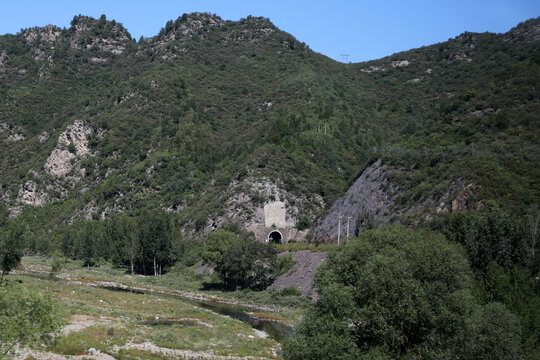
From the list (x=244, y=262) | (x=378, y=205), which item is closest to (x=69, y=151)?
(x=244, y=262)

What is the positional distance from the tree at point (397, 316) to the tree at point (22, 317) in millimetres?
13271

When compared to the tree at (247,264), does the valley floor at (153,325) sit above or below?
below

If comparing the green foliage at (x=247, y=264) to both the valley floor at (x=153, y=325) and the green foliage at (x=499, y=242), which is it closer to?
the valley floor at (x=153, y=325)

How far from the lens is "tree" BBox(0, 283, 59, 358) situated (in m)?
20.8

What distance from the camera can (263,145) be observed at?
12694 centimetres

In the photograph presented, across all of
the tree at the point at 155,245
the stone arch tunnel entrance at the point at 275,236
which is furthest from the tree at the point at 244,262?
the stone arch tunnel entrance at the point at 275,236

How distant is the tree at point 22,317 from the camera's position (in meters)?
20.8

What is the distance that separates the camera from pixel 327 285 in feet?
108

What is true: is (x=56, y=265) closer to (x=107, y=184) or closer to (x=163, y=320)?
(x=163, y=320)

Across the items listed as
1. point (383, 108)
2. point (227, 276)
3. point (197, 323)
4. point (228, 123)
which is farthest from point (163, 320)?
point (383, 108)

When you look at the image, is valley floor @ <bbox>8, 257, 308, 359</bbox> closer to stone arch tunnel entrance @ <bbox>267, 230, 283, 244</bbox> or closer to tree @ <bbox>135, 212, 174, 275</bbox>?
tree @ <bbox>135, 212, 174, 275</bbox>

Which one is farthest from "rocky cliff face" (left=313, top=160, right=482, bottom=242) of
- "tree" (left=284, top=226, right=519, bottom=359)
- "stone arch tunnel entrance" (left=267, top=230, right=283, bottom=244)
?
"tree" (left=284, top=226, right=519, bottom=359)

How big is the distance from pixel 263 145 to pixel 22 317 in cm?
10708

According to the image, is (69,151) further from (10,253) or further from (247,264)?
(10,253)
